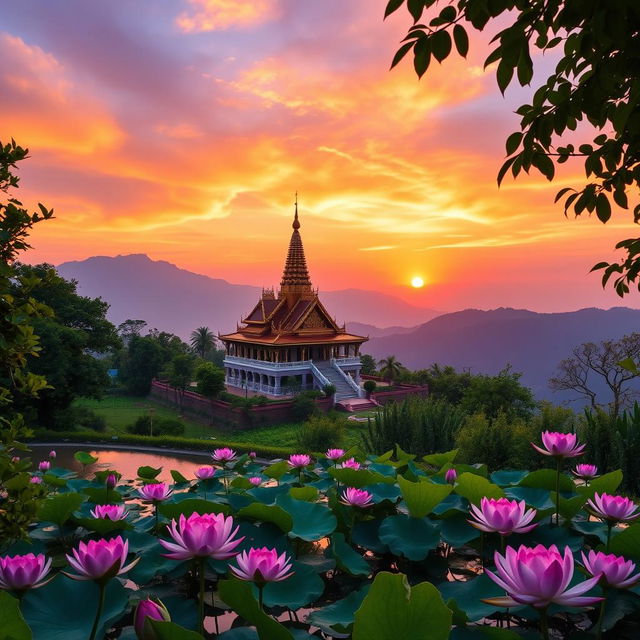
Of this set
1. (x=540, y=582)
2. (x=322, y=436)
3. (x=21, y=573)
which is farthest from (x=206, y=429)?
(x=540, y=582)

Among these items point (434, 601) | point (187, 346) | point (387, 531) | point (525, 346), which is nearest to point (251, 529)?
point (387, 531)

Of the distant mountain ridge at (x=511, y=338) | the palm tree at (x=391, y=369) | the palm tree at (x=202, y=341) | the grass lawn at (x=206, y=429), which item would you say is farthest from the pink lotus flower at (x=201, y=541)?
the distant mountain ridge at (x=511, y=338)

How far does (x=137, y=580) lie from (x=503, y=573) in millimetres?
1658

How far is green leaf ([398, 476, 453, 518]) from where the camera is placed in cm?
249

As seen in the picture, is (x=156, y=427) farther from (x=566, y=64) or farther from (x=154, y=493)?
(x=566, y=64)

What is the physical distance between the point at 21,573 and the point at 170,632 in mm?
837

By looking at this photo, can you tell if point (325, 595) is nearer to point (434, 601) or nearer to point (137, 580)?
point (137, 580)

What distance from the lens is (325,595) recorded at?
2.46 meters

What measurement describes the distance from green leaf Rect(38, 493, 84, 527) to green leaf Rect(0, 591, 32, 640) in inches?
57.5

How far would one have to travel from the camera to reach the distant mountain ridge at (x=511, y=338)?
136 meters

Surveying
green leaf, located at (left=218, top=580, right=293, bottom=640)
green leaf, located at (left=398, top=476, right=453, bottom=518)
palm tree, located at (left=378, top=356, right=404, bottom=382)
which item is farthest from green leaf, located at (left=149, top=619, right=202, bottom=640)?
palm tree, located at (left=378, top=356, right=404, bottom=382)

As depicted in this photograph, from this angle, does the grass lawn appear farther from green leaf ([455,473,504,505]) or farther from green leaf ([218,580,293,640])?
green leaf ([218,580,293,640])

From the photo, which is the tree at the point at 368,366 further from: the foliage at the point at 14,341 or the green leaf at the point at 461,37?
the green leaf at the point at 461,37

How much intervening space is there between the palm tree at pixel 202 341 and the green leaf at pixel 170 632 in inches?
1697
